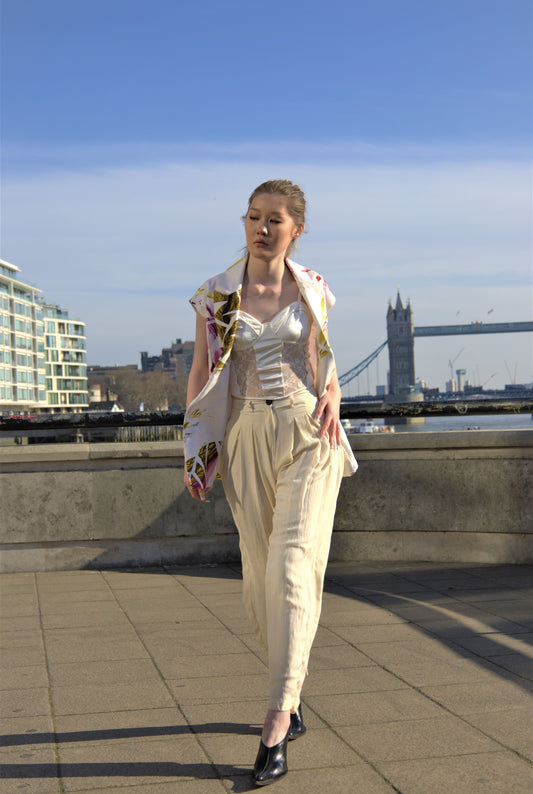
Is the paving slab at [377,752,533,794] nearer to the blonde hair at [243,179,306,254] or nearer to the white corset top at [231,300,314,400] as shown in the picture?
the white corset top at [231,300,314,400]

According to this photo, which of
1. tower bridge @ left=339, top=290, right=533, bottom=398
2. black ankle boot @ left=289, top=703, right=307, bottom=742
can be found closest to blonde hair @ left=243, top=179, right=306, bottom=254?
black ankle boot @ left=289, top=703, right=307, bottom=742

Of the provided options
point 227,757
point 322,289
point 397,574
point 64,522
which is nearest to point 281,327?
point 322,289

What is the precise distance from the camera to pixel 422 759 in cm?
266

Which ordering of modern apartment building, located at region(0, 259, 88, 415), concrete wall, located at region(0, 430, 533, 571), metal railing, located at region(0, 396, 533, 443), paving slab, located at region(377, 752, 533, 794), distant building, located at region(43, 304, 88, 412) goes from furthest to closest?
distant building, located at region(43, 304, 88, 412), modern apartment building, located at region(0, 259, 88, 415), metal railing, located at region(0, 396, 533, 443), concrete wall, located at region(0, 430, 533, 571), paving slab, located at region(377, 752, 533, 794)

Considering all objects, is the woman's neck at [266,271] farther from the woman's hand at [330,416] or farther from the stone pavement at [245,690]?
the stone pavement at [245,690]

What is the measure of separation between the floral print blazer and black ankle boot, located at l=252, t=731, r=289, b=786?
0.86 metres

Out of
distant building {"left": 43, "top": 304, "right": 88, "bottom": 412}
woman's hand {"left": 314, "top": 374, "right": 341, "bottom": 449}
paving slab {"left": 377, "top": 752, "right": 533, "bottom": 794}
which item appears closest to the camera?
paving slab {"left": 377, "top": 752, "right": 533, "bottom": 794}

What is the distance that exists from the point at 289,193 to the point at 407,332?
452 ft

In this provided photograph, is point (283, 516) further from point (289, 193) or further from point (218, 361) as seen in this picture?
point (289, 193)

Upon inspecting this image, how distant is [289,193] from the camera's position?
304 cm

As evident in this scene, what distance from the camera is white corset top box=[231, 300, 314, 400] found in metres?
2.96

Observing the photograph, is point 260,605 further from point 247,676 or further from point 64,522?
point 64,522

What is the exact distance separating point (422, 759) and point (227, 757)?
57 cm

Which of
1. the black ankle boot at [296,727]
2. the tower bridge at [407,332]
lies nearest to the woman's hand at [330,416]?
the black ankle boot at [296,727]
